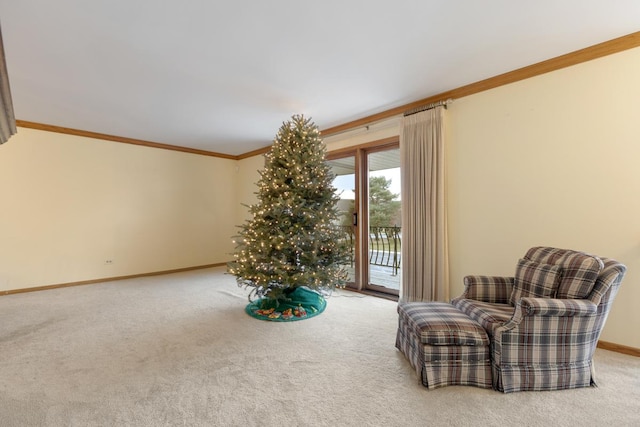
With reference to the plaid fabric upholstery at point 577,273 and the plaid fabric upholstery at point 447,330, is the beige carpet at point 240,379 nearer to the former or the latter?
the plaid fabric upholstery at point 447,330

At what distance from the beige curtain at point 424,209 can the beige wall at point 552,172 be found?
0.14 metres

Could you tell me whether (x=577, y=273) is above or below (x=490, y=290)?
above

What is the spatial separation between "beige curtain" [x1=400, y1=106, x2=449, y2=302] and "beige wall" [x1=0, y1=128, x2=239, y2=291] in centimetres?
437

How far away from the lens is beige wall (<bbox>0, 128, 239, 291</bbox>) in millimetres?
4250

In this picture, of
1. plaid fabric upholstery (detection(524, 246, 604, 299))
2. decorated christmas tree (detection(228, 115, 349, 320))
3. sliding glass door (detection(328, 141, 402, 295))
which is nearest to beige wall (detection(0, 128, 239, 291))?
decorated christmas tree (detection(228, 115, 349, 320))

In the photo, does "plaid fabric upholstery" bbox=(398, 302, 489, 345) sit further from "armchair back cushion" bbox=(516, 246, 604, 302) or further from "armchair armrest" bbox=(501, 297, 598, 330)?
"armchair back cushion" bbox=(516, 246, 604, 302)

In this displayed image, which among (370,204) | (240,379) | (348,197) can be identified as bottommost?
(240,379)

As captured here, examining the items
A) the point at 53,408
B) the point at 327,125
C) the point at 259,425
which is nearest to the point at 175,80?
the point at 327,125

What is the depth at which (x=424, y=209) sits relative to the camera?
137 inches

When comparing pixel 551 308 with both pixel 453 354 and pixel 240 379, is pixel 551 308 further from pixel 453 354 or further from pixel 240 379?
pixel 240 379

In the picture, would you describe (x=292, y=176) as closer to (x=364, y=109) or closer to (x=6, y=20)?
(x=364, y=109)

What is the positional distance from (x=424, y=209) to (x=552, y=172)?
1253 millimetres

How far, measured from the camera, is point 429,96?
351cm

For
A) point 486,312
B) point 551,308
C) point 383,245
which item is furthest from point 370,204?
point 551,308
